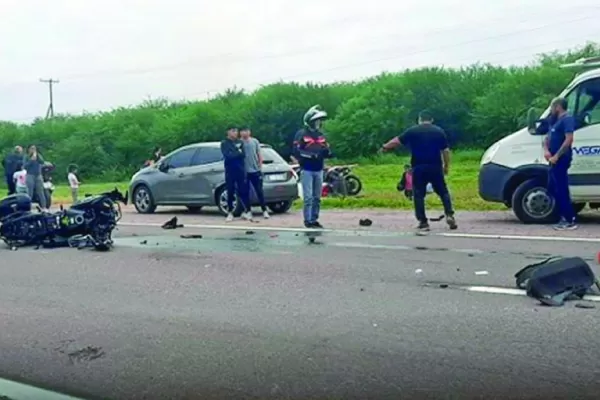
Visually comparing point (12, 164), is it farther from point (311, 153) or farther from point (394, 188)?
point (311, 153)

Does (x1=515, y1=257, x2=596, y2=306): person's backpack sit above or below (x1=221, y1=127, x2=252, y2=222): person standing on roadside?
below

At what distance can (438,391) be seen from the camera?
5191 millimetres

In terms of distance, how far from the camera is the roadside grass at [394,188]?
60.7 feet

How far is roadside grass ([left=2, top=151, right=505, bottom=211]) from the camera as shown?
1850 cm

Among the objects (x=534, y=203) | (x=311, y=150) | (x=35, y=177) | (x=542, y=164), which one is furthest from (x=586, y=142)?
(x=35, y=177)

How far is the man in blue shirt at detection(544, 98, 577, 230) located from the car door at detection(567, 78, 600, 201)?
17.8 inches

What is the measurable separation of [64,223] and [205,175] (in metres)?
5.63

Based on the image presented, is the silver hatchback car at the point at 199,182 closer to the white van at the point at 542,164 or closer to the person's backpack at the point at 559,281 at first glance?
the white van at the point at 542,164

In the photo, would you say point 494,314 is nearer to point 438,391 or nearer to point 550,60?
point 438,391

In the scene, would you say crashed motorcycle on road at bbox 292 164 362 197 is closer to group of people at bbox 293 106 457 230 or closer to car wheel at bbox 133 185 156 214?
car wheel at bbox 133 185 156 214

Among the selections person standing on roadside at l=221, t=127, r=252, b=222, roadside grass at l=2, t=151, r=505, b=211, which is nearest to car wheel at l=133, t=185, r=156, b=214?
roadside grass at l=2, t=151, r=505, b=211

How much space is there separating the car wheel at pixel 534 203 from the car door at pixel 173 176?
25.7ft

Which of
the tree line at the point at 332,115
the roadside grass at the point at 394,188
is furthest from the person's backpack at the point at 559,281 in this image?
the tree line at the point at 332,115

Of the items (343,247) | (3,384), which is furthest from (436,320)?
(343,247)
